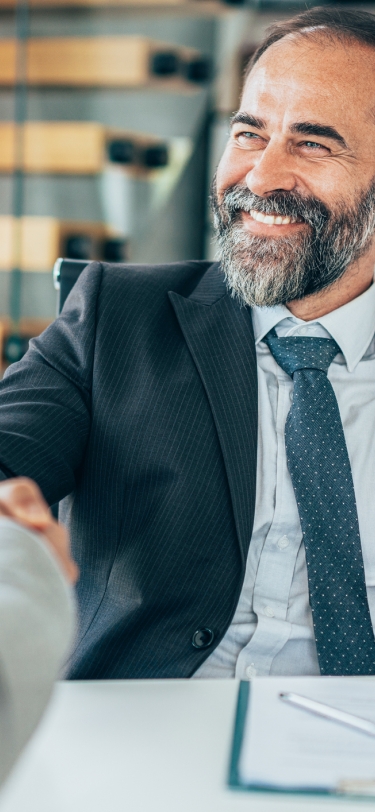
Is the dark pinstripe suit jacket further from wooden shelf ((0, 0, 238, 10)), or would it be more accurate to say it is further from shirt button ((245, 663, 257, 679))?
wooden shelf ((0, 0, 238, 10))

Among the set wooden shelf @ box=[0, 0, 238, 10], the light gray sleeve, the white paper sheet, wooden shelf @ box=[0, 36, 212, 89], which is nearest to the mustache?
the white paper sheet

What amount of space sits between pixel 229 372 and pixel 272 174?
0.34 meters

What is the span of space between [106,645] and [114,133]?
2681 mm

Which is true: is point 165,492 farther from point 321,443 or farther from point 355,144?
point 355,144

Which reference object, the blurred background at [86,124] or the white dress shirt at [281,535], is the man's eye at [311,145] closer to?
the white dress shirt at [281,535]

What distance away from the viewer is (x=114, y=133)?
3420 mm

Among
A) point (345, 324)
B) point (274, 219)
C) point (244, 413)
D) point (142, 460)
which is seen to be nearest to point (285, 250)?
point (274, 219)

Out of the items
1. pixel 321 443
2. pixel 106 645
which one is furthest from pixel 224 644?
pixel 321 443

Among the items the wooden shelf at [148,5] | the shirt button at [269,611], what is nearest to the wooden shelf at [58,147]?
the wooden shelf at [148,5]

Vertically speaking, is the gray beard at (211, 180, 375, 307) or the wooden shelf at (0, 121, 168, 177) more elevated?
the gray beard at (211, 180, 375, 307)

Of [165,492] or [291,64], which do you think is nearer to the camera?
[165,492]

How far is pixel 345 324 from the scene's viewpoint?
1.41 metres

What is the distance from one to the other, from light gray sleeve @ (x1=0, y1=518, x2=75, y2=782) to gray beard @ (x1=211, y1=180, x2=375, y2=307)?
34.2 inches

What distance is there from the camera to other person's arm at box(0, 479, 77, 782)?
497 millimetres
